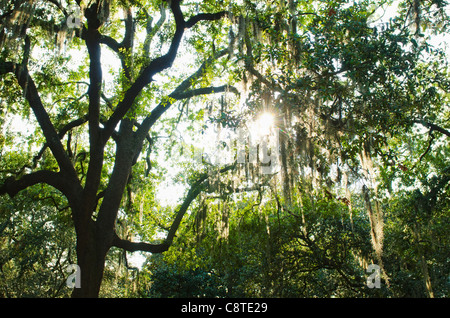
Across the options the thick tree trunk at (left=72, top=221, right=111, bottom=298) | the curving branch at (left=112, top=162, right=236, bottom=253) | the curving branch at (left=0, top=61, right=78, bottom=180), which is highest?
the curving branch at (left=0, top=61, right=78, bottom=180)

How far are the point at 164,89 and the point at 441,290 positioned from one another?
1152cm

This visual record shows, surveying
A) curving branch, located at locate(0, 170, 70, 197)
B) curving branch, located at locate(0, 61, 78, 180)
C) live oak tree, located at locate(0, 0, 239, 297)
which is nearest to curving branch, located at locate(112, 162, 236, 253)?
live oak tree, located at locate(0, 0, 239, 297)

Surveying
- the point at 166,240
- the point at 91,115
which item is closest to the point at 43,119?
the point at 91,115

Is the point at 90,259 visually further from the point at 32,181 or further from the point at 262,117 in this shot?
the point at 262,117

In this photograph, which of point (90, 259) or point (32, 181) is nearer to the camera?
point (90, 259)

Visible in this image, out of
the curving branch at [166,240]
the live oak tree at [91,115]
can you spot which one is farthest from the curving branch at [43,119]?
the curving branch at [166,240]

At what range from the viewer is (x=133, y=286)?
10617 millimetres

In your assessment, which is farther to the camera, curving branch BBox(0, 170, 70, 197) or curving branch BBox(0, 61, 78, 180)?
curving branch BBox(0, 61, 78, 180)

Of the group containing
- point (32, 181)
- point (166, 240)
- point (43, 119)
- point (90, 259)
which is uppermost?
point (43, 119)

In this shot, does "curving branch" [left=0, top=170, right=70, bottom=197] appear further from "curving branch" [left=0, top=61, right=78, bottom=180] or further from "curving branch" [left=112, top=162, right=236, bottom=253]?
"curving branch" [left=112, top=162, right=236, bottom=253]

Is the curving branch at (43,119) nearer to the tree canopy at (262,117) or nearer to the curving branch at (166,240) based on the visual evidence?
the tree canopy at (262,117)

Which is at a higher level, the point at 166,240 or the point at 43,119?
the point at 43,119

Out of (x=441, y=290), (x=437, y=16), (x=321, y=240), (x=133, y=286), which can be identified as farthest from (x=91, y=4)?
(x=441, y=290)
